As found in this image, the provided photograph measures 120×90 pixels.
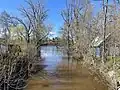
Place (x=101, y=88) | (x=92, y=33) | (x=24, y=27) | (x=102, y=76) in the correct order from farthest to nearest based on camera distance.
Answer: (x=24, y=27) < (x=92, y=33) < (x=102, y=76) < (x=101, y=88)

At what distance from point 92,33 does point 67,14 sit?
41.4 feet

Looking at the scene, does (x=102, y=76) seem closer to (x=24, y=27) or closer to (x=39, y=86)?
(x=39, y=86)

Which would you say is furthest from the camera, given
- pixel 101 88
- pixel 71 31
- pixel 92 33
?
pixel 71 31

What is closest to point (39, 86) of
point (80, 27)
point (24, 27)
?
point (80, 27)

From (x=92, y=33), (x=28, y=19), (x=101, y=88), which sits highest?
(x=28, y=19)

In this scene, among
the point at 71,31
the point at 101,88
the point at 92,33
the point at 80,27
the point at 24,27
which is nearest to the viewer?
the point at 101,88

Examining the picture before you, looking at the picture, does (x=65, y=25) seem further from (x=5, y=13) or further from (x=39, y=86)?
(x=39, y=86)

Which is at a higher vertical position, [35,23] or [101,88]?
[35,23]

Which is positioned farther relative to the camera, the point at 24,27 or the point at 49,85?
the point at 24,27

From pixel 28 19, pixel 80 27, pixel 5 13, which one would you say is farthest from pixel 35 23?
pixel 80 27

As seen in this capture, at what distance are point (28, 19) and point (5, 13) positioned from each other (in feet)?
12.0

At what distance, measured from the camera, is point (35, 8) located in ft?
143

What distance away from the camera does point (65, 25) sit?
4772 centimetres

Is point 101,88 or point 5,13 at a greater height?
point 5,13
